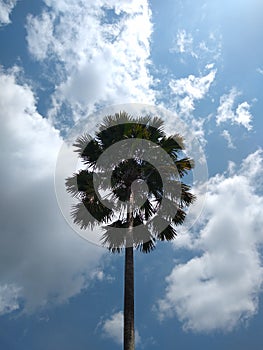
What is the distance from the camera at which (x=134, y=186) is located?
14.8 m

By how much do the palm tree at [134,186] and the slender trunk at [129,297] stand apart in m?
0.78

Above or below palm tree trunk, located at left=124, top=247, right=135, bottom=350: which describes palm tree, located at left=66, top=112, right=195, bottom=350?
above

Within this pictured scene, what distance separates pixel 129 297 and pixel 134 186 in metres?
4.67

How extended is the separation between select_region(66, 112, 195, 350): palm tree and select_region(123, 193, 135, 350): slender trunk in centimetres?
78

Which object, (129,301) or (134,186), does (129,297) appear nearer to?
(129,301)

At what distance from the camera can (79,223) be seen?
1423cm

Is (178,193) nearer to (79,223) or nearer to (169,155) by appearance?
(169,155)

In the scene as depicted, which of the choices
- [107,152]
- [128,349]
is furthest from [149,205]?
[128,349]

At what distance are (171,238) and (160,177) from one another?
2.60 m

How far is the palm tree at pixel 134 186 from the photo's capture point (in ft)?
46.9

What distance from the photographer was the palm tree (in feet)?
46.9

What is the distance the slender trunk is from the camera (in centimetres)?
1109

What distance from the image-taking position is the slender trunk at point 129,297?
436 inches

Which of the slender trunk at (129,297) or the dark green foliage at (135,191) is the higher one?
the dark green foliage at (135,191)
